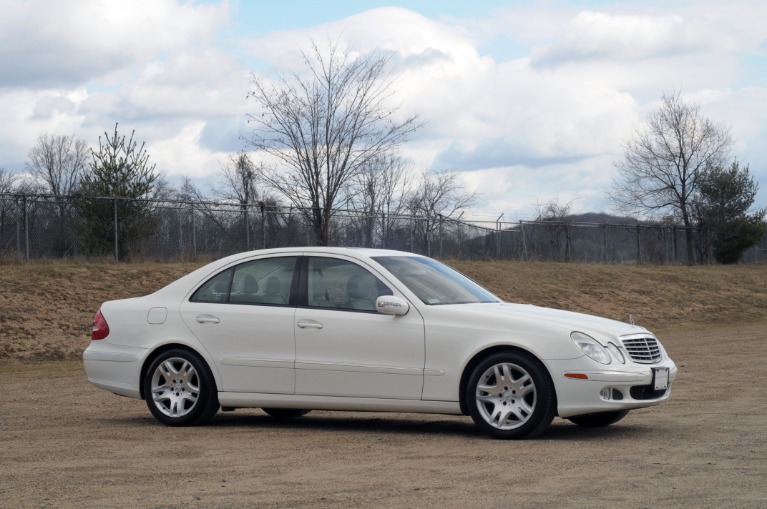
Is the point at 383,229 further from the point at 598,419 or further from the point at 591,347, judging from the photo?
the point at 591,347

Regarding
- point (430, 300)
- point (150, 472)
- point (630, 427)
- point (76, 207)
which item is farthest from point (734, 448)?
point (76, 207)

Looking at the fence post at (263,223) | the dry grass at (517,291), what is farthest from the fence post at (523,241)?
the fence post at (263,223)

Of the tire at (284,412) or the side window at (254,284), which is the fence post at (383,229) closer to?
the tire at (284,412)

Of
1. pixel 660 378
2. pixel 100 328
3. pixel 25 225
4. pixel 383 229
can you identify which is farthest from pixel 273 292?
pixel 383 229

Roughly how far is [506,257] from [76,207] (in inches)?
726

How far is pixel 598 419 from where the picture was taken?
9.84 m

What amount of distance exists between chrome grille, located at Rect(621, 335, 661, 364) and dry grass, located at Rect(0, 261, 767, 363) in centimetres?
1437

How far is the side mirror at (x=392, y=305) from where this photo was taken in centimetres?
943

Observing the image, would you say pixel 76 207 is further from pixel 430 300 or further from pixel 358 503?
pixel 358 503

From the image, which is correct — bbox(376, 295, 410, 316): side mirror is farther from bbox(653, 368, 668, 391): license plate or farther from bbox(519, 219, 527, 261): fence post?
bbox(519, 219, 527, 261): fence post

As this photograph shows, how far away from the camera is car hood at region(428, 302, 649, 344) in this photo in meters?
9.10

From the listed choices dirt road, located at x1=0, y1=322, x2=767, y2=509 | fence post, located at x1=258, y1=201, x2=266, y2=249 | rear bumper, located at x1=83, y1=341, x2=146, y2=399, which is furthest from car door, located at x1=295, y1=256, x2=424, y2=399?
fence post, located at x1=258, y1=201, x2=266, y2=249

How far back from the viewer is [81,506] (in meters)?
6.53

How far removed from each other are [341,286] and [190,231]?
21945 mm
